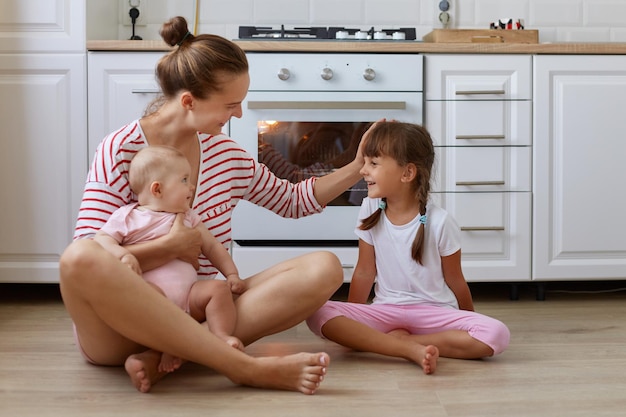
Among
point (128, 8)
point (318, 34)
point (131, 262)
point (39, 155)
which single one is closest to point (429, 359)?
point (131, 262)

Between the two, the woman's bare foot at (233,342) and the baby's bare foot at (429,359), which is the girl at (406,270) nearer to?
the baby's bare foot at (429,359)

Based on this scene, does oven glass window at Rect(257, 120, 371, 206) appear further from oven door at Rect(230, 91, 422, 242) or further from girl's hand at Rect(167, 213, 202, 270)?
girl's hand at Rect(167, 213, 202, 270)

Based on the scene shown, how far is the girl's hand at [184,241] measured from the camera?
1.83 meters

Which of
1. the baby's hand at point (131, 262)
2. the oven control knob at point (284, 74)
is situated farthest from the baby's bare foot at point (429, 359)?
the oven control knob at point (284, 74)

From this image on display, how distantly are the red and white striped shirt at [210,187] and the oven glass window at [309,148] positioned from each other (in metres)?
0.75

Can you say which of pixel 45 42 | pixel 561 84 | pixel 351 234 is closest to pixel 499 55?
pixel 561 84

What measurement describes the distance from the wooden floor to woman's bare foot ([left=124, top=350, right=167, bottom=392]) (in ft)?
0.08

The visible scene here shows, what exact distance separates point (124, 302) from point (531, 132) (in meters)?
1.79

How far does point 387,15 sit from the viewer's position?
3.48 meters

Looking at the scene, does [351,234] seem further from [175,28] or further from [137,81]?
[175,28]

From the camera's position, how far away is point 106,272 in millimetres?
1637

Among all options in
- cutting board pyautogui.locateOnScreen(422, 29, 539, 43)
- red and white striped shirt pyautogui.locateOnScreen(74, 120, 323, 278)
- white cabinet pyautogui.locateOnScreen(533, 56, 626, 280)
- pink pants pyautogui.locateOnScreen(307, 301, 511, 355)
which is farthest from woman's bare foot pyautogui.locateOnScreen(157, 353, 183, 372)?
cutting board pyautogui.locateOnScreen(422, 29, 539, 43)

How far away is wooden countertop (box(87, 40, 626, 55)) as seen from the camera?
287 centimetres

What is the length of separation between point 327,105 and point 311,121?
8cm
